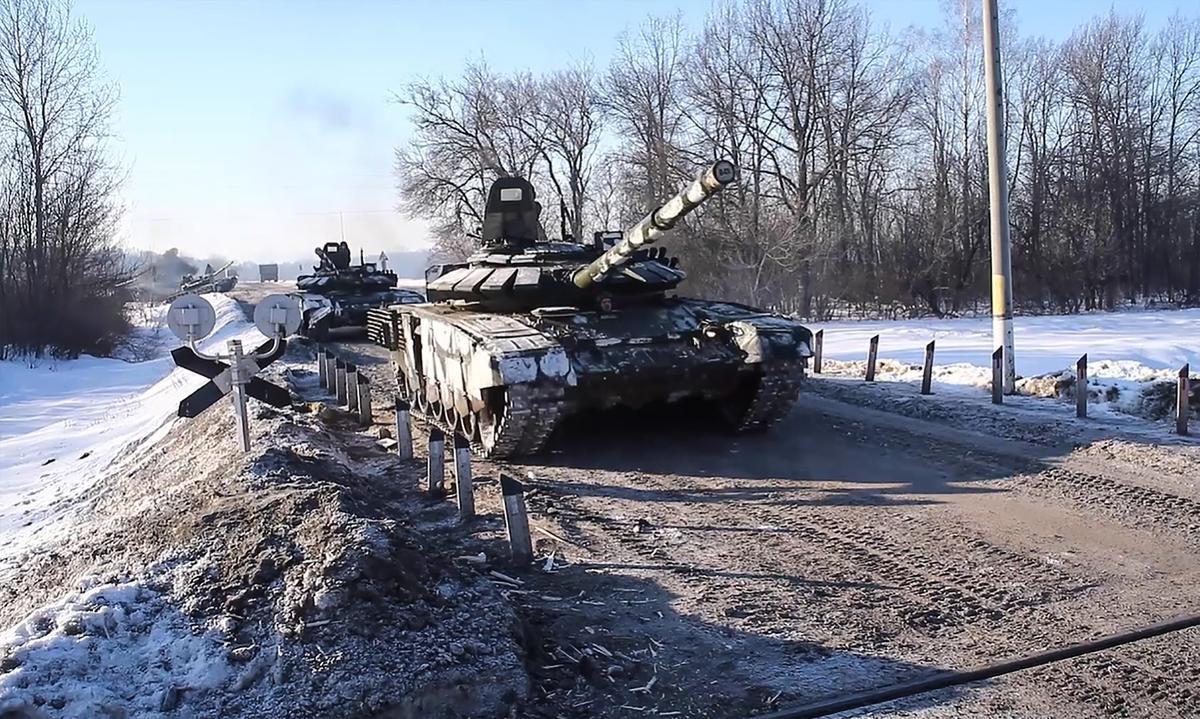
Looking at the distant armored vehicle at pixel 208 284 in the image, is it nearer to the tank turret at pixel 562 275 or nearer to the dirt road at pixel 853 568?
the tank turret at pixel 562 275

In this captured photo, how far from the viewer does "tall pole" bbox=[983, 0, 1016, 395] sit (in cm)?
1184

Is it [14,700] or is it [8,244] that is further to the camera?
[8,244]

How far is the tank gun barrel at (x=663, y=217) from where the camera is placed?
727 centimetres

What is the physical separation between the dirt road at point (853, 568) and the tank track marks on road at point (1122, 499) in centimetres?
2

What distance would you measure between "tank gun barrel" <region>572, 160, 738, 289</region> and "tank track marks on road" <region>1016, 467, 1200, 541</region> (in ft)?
10.4

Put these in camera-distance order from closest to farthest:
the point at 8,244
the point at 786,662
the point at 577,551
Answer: the point at 786,662 → the point at 577,551 → the point at 8,244

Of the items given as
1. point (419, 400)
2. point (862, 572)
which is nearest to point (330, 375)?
point (419, 400)

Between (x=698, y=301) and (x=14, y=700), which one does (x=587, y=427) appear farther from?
(x=14, y=700)

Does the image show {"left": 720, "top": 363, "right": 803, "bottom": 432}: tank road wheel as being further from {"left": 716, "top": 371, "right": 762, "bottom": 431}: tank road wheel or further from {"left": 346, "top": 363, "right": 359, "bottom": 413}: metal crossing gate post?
{"left": 346, "top": 363, "right": 359, "bottom": 413}: metal crossing gate post

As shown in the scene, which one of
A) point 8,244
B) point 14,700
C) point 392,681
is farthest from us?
point 8,244

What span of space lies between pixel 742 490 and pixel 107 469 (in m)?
8.27

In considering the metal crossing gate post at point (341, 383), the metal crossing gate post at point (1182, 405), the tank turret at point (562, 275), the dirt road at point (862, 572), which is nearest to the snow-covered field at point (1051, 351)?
the metal crossing gate post at point (1182, 405)

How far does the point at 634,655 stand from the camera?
4758 mm

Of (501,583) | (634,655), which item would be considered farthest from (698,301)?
(634,655)
